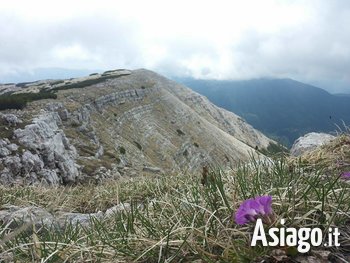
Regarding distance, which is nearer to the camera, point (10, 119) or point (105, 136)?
point (10, 119)

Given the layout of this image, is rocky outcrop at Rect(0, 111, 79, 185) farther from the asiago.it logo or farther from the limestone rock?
the asiago.it logo

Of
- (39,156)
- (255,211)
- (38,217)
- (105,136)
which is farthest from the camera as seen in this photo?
(105,136)

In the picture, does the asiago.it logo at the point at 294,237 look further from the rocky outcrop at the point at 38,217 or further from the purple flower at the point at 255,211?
the rocky outcrop at the point at 38,217

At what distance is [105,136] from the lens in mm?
63062

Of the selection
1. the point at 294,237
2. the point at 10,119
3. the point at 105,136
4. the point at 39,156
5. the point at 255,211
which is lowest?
the point at 105,136

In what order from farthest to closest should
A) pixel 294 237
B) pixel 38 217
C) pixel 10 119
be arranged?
pixel 10 119 < pixel 38 217 < pixel 294 237

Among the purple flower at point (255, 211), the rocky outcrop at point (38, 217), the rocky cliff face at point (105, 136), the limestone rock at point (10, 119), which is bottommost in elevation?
the rocky cliff face at point (105, 136)

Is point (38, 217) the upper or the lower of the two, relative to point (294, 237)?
lower

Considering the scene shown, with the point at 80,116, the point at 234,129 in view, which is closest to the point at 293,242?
the point at 80,116

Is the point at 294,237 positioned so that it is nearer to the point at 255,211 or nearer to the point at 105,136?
the point at 255,211

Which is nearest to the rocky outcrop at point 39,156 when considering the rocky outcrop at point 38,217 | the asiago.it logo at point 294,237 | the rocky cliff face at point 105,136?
the rocky cliff face at point 105,136

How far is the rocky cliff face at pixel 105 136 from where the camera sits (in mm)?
35781

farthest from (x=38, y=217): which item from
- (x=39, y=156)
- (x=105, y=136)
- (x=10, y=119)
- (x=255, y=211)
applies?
(x=105, y=136)

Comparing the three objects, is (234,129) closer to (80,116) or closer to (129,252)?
(80,116)
